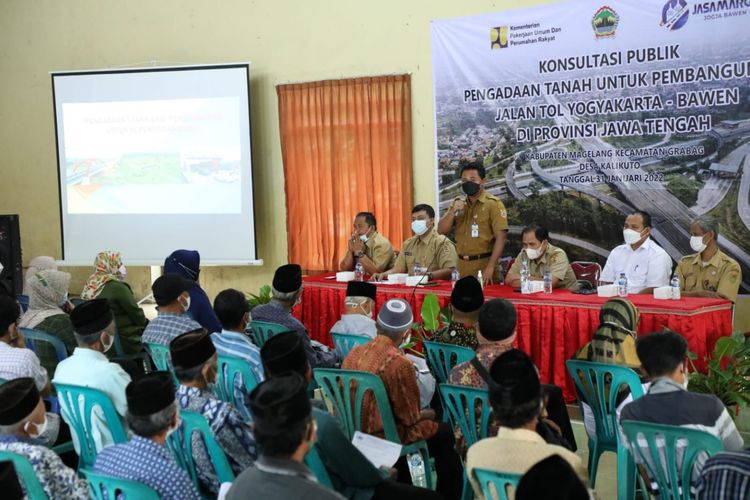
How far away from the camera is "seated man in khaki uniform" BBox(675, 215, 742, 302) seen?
571 cm

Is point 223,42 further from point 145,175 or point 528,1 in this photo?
point 528,1

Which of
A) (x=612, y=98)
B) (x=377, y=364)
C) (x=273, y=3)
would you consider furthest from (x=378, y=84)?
(x=377, y=364)

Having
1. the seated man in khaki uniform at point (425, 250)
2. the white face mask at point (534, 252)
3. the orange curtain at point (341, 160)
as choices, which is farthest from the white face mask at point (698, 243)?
the orange curtain at point (341, 160)

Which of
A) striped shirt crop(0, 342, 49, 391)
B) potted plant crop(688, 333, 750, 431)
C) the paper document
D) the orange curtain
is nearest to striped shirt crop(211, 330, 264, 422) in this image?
the paper document

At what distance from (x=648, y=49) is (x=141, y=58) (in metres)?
5.27

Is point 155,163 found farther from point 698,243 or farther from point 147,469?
point 147,469

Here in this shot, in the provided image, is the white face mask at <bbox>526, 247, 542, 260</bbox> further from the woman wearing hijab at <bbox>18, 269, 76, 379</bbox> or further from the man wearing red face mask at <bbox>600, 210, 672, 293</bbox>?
the woman wearing hijab at <bbox>18, 269, 76, 379</bbox>

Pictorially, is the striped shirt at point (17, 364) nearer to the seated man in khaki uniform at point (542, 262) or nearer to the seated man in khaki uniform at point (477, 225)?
the seated man in khaki uniform at point (542, 262)

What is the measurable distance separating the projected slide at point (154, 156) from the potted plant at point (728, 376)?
5.00m

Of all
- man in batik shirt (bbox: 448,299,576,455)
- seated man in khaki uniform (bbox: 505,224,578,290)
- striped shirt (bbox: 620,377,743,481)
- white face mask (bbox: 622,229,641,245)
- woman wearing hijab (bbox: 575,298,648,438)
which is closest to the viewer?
striped shirt (bbox: 620,377,743,481)

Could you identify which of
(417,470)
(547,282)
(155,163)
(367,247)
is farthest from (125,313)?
(155,163)

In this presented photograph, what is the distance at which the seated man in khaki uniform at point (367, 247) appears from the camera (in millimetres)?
7008

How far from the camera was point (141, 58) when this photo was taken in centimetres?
912

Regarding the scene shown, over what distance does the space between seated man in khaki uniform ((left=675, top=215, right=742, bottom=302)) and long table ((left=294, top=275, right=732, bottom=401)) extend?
67cm
